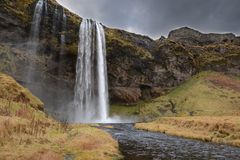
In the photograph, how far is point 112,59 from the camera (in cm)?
9744

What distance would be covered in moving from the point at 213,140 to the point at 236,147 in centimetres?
532

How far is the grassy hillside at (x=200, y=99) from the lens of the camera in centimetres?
9108

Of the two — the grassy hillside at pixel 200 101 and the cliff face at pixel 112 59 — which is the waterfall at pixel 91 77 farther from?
the grassy hillside at pixel 200 101

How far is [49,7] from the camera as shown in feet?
282

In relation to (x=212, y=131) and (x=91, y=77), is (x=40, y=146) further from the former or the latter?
(x=91, y=77)

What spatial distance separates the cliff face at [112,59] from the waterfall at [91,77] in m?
2.31

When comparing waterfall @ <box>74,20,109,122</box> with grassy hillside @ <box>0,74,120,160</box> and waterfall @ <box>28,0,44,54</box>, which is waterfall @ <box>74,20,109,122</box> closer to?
waterfall @ <box>28,0,44,54</box>

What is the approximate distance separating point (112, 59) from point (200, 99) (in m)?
30.7

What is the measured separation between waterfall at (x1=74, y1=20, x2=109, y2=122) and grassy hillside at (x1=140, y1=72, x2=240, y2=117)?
47.0ft

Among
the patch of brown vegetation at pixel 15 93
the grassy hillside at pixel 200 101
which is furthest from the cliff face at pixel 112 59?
the patch of brown vegetation at pixel 15 93

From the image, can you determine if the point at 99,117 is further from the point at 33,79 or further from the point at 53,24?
the point at 53,24

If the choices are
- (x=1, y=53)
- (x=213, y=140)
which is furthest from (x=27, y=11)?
(x=213, y=140)

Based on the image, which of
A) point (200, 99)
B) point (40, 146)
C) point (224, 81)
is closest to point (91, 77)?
point (200, 99)

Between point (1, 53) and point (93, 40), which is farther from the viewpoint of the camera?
point (93, 40)
